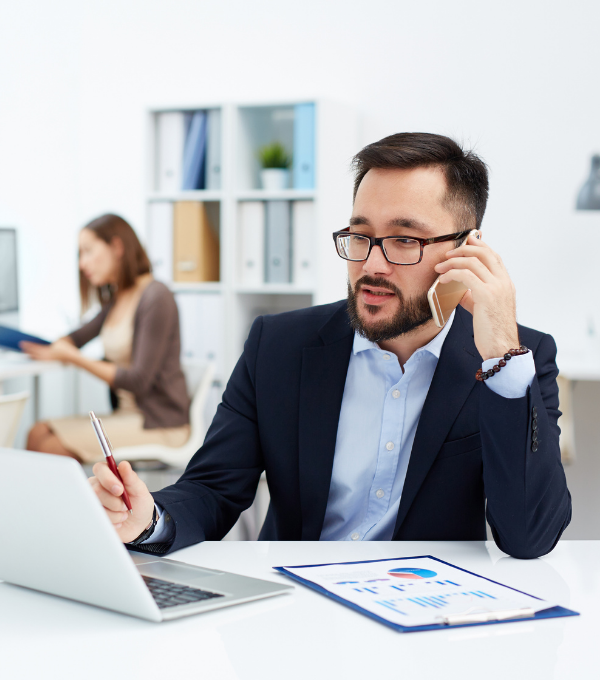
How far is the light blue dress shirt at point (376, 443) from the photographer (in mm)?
1402

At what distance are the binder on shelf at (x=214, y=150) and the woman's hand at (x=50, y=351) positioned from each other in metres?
1.08

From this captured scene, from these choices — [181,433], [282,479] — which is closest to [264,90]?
[181,433]

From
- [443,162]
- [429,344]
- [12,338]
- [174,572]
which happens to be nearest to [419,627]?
[174,572]

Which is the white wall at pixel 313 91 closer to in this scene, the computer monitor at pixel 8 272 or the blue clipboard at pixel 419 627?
the computer monitor at pixel 8 272

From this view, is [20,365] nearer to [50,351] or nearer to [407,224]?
[50,351]

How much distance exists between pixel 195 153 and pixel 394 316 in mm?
2678

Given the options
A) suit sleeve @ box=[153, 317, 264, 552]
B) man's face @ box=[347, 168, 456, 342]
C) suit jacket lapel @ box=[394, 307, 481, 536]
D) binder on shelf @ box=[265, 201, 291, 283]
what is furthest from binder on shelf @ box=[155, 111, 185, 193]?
suit jacket lapel @ box=[394, 307, 481, 536]

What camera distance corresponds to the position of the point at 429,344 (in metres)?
1.45

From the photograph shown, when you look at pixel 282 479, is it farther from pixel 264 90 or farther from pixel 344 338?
pixel 264 90

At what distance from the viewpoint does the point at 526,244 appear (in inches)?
146

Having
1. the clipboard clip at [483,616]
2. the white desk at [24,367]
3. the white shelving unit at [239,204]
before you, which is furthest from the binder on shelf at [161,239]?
the clipboard clip at [483,616]

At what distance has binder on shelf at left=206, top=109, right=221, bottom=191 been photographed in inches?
150

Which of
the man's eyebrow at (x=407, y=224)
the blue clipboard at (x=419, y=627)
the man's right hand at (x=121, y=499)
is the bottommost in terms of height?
the blue clipboard at (x=419, y=627)

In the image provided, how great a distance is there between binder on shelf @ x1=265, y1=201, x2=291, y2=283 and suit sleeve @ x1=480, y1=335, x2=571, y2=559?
2589 millimetres
